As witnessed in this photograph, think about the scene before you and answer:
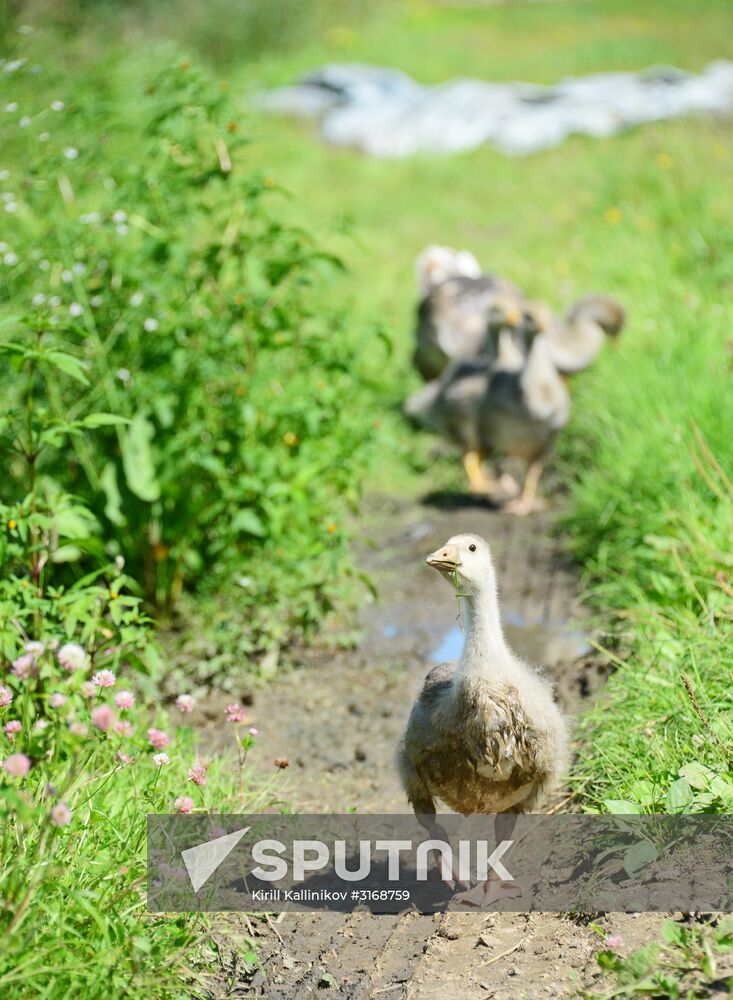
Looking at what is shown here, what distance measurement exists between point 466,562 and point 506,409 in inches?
139

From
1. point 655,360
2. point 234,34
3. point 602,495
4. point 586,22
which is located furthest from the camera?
point 234,34

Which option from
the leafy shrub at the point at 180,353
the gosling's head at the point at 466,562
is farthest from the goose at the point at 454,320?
the gosling's head at the point at 466,562

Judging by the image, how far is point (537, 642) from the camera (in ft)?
16.8

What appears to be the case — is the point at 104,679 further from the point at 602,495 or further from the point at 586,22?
the point at 586,22

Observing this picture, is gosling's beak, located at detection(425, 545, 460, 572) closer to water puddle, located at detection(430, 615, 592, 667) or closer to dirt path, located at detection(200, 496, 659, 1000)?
dirt path, located at detection(200, 496, 659, 1000)

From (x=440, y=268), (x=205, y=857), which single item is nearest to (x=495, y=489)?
(x=440, y=268)

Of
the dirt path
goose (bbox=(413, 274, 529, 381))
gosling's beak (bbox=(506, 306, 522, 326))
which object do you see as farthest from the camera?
A: goose (bbox=(413, 274, 529, 381))

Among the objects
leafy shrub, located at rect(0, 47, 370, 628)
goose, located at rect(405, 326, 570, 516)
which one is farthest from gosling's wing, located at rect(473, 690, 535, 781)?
goose, located at rect(405, 326, 570, 516)

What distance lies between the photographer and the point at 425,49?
22.0m

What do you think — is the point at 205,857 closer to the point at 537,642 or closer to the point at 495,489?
the point at 537,642

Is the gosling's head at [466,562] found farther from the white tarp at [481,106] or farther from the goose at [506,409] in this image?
the white tarp at [481,106]

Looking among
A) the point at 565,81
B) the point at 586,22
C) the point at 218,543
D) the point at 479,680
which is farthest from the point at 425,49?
the point at 479,680

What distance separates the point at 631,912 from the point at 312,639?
236 cm

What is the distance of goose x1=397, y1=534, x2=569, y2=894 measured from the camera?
307 centimetres
